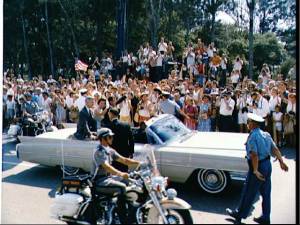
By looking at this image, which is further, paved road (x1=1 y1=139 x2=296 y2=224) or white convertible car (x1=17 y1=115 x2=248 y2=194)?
white convertible car (x1=17 y1=115 x2=248 y2=194)

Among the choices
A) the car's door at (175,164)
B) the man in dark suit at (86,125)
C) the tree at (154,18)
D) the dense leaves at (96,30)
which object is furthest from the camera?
the tree at (154,18)

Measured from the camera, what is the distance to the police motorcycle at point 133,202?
4152mm

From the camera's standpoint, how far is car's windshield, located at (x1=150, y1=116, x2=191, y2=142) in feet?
19.6

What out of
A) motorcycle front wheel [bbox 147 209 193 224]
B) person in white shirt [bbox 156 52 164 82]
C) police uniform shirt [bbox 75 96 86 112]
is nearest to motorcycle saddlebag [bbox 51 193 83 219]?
motorcycle front wheel [bbox 147 209 193 224]

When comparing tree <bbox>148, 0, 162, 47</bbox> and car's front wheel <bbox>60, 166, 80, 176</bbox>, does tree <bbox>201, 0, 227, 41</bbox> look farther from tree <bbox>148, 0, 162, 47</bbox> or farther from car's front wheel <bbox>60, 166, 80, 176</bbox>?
car's front wheel <bbox>60, 166, 80, 176</bbox>

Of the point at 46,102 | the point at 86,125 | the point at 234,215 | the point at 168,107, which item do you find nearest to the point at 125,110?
the point at 168,107

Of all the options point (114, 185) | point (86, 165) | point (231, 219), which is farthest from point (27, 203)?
point (231, 219)

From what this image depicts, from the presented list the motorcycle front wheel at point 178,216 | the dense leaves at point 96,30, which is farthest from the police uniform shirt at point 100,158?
the dense leaves at point 96,30

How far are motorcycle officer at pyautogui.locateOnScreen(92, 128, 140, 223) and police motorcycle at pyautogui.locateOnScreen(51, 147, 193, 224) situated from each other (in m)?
0.06

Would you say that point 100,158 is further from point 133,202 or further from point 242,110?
point 242,110

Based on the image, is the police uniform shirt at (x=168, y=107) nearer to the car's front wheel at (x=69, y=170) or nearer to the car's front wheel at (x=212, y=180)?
the car's front wheel at (x=69, y=170)

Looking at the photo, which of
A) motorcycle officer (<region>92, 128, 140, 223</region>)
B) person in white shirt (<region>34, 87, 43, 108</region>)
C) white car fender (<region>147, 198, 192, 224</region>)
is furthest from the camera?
person in white shirt (<region>34, 87, 43, 108</region>)

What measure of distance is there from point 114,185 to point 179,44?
61.3ft

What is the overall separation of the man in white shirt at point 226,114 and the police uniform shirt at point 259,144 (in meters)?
3.41
